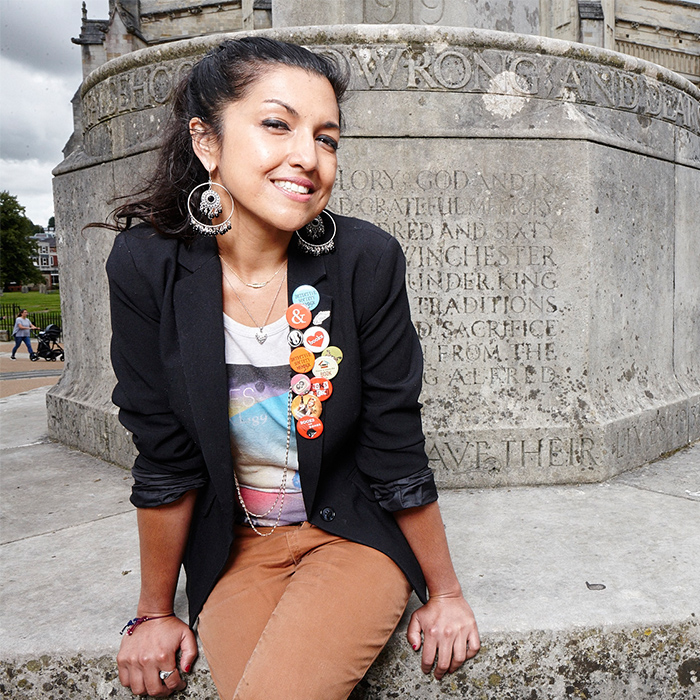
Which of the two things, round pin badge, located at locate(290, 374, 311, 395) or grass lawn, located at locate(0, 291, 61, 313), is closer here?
round pin badge, located at locate(290, 374, 311, 395)

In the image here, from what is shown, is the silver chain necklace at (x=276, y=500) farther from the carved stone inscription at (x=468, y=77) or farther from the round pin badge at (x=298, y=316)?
the carved stone inscription at (x=468, y=77)

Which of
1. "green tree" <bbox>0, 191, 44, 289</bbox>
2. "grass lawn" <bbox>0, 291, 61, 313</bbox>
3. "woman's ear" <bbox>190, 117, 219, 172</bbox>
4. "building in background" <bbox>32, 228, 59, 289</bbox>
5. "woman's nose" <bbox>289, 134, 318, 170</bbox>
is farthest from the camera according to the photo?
"building in background" <bbox>32, 228, 59, 289</bbox>

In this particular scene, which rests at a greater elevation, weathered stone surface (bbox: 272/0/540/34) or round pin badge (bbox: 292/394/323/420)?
weathered stone surface (bbox: 272/0/540/34)

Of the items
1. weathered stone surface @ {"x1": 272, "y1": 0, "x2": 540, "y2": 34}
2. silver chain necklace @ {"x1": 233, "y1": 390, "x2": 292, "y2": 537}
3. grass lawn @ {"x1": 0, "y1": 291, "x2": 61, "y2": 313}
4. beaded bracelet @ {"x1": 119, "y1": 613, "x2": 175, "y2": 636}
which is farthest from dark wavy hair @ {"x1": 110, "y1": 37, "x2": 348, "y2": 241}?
grass lawn @ {"x1": 0, "y1": 291, "x2": 61, "y2": 313}

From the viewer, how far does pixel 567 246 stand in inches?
130

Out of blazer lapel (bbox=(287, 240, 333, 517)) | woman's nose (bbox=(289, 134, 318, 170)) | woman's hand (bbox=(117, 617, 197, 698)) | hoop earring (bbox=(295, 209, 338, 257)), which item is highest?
woman's nose (bbox=(289, 134, 318, 170))

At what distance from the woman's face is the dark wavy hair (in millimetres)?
34

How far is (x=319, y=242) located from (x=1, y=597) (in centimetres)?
155

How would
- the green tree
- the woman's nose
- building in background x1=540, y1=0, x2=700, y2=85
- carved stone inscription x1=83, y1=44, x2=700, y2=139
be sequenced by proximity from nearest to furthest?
1. the woman's nose
2. carved stone inscription x1=83, y1=44, x2=700, y2=139
3. building in background x1=540, y1=0, x2=700, y2=85
4. the green tree

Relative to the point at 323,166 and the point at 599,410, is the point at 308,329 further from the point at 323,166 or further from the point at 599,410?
the point at 599,410

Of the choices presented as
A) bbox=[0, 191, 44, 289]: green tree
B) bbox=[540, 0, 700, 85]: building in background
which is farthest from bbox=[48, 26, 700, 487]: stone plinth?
bbox=[0, 191, 44, 289]: green tree

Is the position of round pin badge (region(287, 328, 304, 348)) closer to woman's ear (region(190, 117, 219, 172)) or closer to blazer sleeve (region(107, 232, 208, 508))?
blazer sleeve (region(107, 232, 208, 508))

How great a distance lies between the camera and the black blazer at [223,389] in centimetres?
168

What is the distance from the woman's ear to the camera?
1678 millimetres
